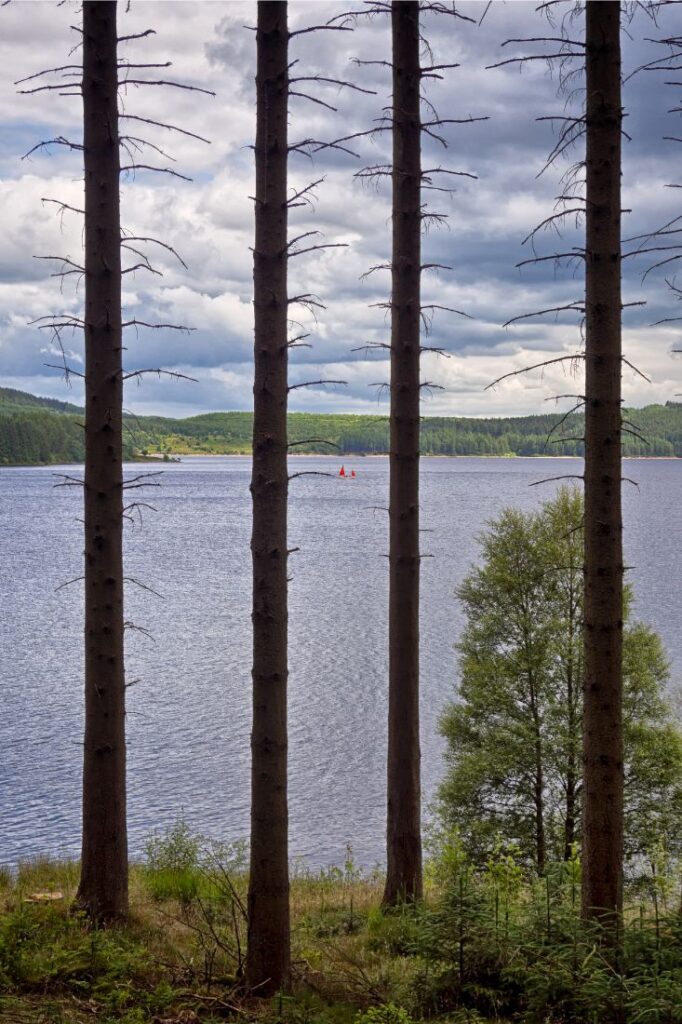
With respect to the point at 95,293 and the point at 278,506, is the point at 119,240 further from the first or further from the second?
the point at 278,506

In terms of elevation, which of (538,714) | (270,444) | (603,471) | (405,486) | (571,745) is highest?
(270,444)

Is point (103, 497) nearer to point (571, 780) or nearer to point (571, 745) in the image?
point (571, 745)

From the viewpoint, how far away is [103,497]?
950 cm

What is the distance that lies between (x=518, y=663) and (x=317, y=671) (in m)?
14.5

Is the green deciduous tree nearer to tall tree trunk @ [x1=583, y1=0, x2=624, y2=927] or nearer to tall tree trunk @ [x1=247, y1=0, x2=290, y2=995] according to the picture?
tall tree trunk @ [x1=583, y1=0, x2=624, y2=927]

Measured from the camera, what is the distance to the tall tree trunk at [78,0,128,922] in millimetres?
9453

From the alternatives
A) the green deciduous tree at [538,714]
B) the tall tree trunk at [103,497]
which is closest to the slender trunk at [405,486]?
the tall tree trunk at [103,497]

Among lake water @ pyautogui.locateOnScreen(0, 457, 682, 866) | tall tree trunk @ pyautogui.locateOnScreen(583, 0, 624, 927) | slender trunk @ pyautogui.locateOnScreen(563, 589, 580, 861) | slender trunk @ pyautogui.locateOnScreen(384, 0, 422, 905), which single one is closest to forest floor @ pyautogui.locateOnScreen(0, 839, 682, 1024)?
tall tree trunk @ pyautogui.locateOnScreen(583, 0, 624, 927)

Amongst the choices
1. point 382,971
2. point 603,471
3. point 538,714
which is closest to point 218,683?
point 538,714

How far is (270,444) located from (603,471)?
2877 millimetres

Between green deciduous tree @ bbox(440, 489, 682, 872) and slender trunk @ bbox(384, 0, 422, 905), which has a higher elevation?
slender trunk @ bbox(384, 0, 422, 905)

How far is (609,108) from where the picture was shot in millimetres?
8180

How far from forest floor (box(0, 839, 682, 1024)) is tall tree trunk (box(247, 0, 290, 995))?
0.71 metres

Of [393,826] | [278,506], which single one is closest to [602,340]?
[278,506]
